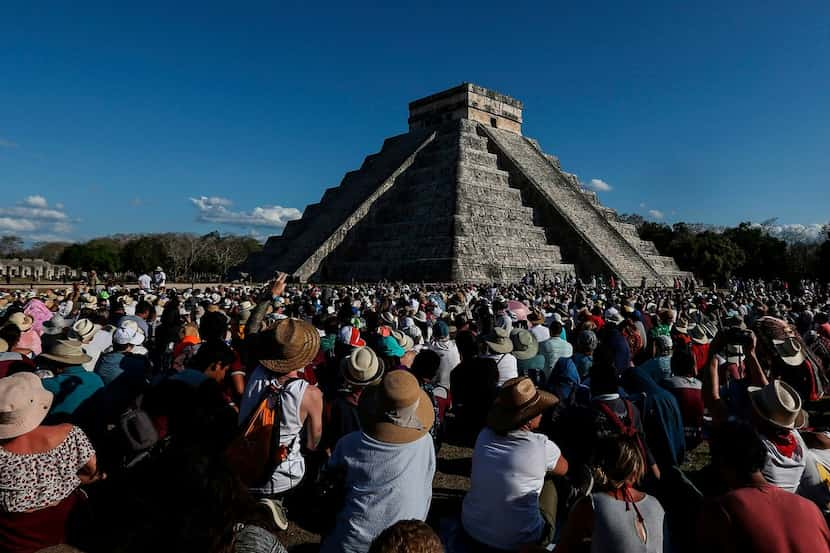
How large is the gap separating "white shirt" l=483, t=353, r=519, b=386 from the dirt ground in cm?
103

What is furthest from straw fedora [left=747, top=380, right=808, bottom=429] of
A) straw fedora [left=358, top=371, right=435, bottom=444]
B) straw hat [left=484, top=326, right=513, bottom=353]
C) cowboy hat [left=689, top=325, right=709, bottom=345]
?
cowboy hat [left=689, top=325, right=709, bottom=345]

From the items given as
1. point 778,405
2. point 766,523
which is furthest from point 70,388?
point 778,405

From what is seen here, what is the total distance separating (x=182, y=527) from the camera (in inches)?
73.0

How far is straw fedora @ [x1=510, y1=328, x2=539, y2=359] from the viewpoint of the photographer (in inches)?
236

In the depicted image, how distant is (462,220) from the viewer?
28578mm

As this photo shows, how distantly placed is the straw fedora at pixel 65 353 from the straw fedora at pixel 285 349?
1.95m

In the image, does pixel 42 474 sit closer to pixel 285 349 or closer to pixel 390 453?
pixel 285 349

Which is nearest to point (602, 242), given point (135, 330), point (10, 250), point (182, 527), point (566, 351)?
point (566, 351)

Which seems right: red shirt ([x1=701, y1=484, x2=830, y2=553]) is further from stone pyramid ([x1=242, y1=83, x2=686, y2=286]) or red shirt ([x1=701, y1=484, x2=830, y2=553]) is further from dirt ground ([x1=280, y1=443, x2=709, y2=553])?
stone pyramid ([x1=242, y1=83, x2=686, y2=286])

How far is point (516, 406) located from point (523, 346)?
3.33 meters

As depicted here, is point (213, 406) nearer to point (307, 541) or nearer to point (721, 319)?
point (307, 541)

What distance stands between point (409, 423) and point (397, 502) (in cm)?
40

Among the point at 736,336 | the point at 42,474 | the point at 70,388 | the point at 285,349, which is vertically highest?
the point at 736,336

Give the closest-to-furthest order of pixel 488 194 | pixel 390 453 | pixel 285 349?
pixel 390 453 → pixel 285 349 → pixel 488 194
